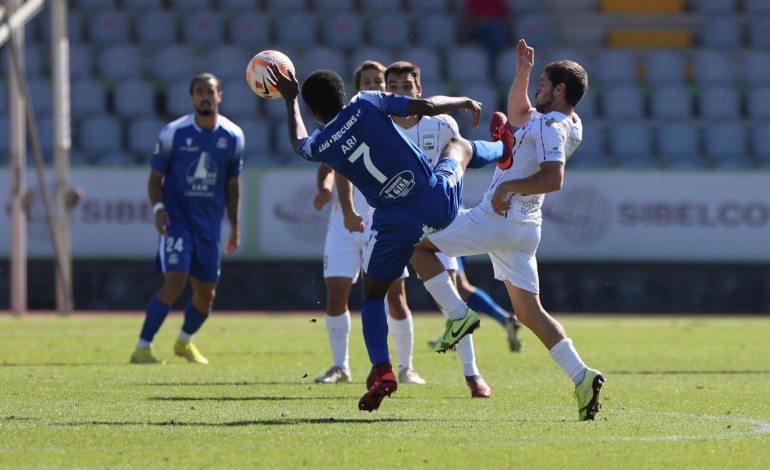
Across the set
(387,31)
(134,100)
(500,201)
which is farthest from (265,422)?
(387,31)

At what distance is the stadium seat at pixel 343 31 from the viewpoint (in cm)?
2497

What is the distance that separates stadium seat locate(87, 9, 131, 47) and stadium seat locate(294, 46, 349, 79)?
3032 millimetres

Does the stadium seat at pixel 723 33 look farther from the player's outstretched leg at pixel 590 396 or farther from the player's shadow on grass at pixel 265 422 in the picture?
the player's shadow on grass at pixel 265 422

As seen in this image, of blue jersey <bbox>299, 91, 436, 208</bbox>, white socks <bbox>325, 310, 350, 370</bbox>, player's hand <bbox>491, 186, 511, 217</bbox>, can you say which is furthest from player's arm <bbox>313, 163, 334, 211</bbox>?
blue jersey <bbox>299, 91, 436, 208</bbox>

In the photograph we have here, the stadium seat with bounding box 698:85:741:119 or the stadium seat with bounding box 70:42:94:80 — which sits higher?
the stadium seat with bounding box 70:42:94:80

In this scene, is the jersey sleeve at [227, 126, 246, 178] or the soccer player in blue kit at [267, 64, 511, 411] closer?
the soccer player in blue kit at [267, 64, 511, 411]

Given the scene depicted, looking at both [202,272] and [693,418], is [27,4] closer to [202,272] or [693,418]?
[202,272]

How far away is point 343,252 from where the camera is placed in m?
10.9

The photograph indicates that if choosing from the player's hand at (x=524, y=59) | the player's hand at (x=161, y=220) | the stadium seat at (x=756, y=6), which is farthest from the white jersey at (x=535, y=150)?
the stadium seat at (x=756, y=6)

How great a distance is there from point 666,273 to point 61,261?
8.53m

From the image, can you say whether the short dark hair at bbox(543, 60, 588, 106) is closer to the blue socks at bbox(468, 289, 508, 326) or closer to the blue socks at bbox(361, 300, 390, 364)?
the blue socks at bbox(361, 300, 390, 364)

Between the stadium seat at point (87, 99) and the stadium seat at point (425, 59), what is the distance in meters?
4.70

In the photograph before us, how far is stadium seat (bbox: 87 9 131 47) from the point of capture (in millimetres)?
24781

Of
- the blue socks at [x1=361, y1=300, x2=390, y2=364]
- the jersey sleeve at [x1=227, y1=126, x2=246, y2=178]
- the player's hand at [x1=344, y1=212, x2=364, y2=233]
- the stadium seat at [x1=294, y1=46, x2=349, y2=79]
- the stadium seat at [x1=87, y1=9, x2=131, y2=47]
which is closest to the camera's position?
the blue socks at [x1=361, y1=300, x2=390, y2=364]
